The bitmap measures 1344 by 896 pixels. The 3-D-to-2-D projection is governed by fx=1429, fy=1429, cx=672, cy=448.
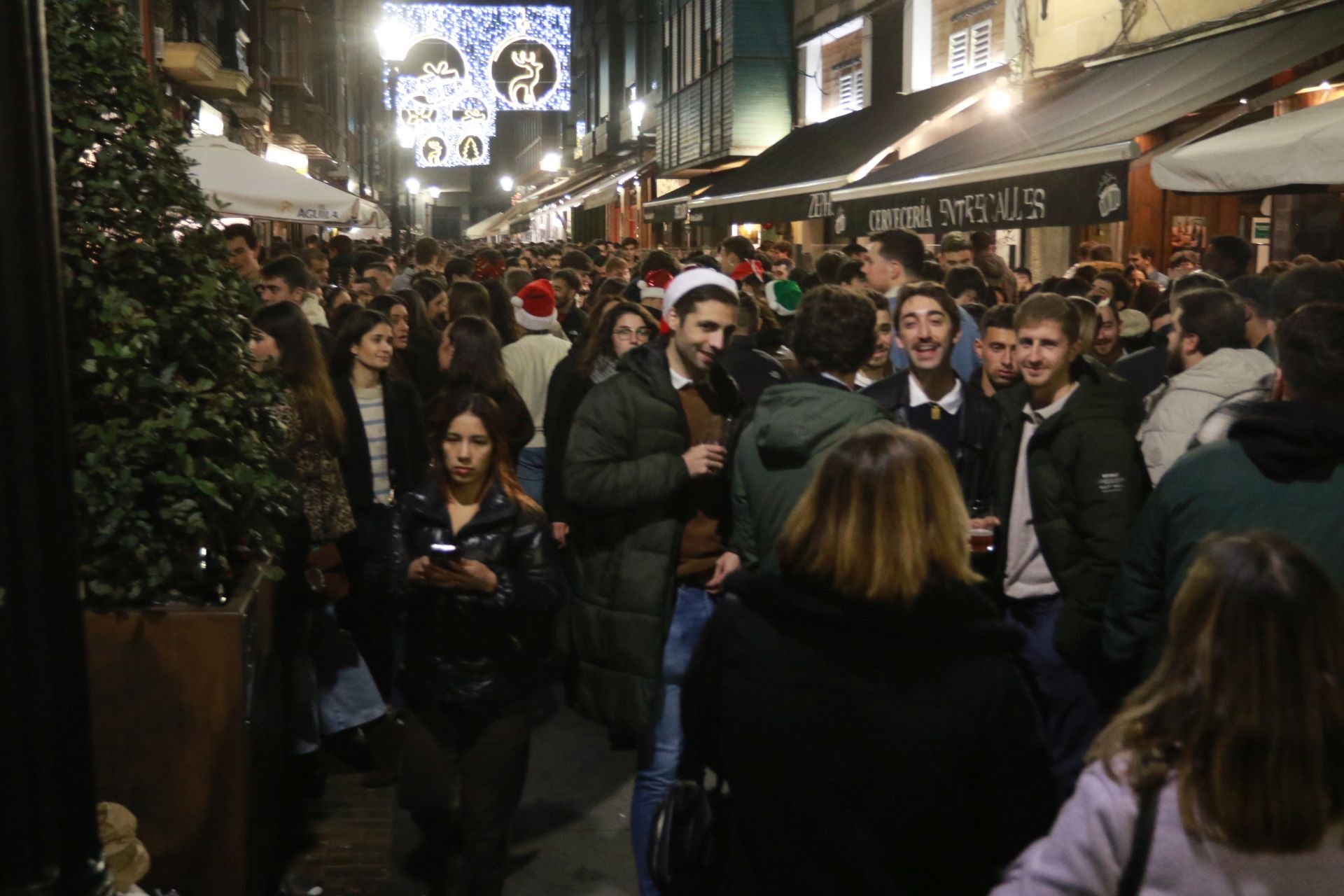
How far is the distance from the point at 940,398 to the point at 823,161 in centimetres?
1438

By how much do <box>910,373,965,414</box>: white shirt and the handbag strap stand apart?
3.15m

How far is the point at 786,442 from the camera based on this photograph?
4.13 meters

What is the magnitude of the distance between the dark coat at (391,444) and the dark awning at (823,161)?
834 centimetres

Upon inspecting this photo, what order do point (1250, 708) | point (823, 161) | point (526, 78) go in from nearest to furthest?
point (1250, 708) < point (823, 161) < point (526, 78)

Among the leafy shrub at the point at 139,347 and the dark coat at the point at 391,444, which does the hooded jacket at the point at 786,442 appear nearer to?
the leafy shrub at the point at 139,347

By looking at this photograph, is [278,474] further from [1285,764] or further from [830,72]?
[830,72]

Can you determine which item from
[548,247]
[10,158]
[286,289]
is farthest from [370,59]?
[10,158]

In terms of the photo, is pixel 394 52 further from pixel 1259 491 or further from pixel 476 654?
pixel 1259 491

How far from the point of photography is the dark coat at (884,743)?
2.57 m

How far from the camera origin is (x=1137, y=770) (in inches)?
81.2

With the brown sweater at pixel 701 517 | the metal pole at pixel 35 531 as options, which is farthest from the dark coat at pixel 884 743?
the brown sweater at pixel 701 517


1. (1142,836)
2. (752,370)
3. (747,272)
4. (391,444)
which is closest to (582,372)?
(391,444)

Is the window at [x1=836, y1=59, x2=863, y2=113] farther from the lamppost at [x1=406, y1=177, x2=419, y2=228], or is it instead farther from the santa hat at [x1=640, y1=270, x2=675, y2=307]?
the lamppost at [x1=406, y1=177, x2=419, y2=228]

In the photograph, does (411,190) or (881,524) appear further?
(411,190)
